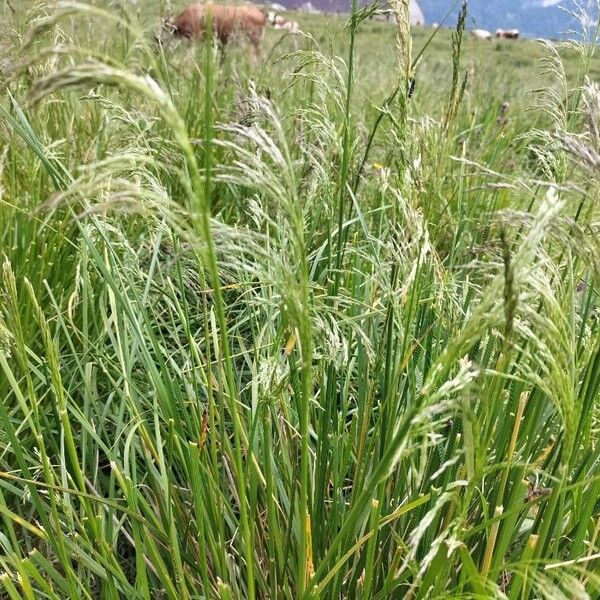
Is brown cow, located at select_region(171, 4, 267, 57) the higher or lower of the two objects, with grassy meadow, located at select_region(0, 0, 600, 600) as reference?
higher

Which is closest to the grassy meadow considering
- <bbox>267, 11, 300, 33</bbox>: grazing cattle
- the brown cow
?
the brown cow

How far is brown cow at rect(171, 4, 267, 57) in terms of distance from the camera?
26.3 inches

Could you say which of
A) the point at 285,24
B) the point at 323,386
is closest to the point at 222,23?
the point at 323,386

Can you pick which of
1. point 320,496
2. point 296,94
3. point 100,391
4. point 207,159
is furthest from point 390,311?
point 296,94

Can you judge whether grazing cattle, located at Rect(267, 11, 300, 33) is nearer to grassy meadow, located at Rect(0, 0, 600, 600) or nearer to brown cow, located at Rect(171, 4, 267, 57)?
brown cow, located at Rect(171, 4, 267, 57)

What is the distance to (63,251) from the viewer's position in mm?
1733

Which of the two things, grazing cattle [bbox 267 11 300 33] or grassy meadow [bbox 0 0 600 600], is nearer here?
grassy meadow [bbox 0 0 600 600]

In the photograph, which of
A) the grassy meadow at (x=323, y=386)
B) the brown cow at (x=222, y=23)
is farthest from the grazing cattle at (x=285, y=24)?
the grassy meadow at (x=323, y=386)

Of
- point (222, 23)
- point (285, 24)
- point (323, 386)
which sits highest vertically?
point (285, 24)

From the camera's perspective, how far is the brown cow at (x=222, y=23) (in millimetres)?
668

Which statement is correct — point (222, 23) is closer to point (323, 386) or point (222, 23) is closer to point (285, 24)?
point (323, 386)

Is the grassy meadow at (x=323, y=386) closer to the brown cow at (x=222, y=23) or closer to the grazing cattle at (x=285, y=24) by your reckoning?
the brown cow at (x=222, y=23)

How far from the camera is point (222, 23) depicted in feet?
6.68

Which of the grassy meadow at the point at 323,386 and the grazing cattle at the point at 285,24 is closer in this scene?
the grassy meadow at the point at 323,386
